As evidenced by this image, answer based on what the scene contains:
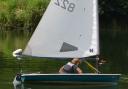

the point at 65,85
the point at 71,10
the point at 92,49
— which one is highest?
the point at 71,10

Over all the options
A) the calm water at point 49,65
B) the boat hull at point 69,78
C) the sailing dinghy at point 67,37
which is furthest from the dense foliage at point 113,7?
the boat hull at point 69,78

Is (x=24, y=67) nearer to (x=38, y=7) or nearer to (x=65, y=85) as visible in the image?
(x=65, y=85)

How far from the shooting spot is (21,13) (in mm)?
71625

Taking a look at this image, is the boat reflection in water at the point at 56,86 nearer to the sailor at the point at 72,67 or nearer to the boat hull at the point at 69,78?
the boat hull at the point at 69,78

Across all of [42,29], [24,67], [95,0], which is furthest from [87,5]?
[24,67]

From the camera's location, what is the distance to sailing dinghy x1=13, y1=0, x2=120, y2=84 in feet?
79.3

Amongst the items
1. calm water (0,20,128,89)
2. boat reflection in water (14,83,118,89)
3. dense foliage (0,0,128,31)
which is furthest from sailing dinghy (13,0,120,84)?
dense foliage (0,0,128,31)

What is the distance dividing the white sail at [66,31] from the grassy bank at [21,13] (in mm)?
44947

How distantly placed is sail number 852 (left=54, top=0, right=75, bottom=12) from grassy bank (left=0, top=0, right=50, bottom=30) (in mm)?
45250

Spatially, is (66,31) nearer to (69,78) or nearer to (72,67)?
(72,67)

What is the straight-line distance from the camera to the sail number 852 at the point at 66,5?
24.2 meters

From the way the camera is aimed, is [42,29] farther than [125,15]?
No

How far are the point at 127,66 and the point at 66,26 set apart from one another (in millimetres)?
9615

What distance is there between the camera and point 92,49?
24.1 m
